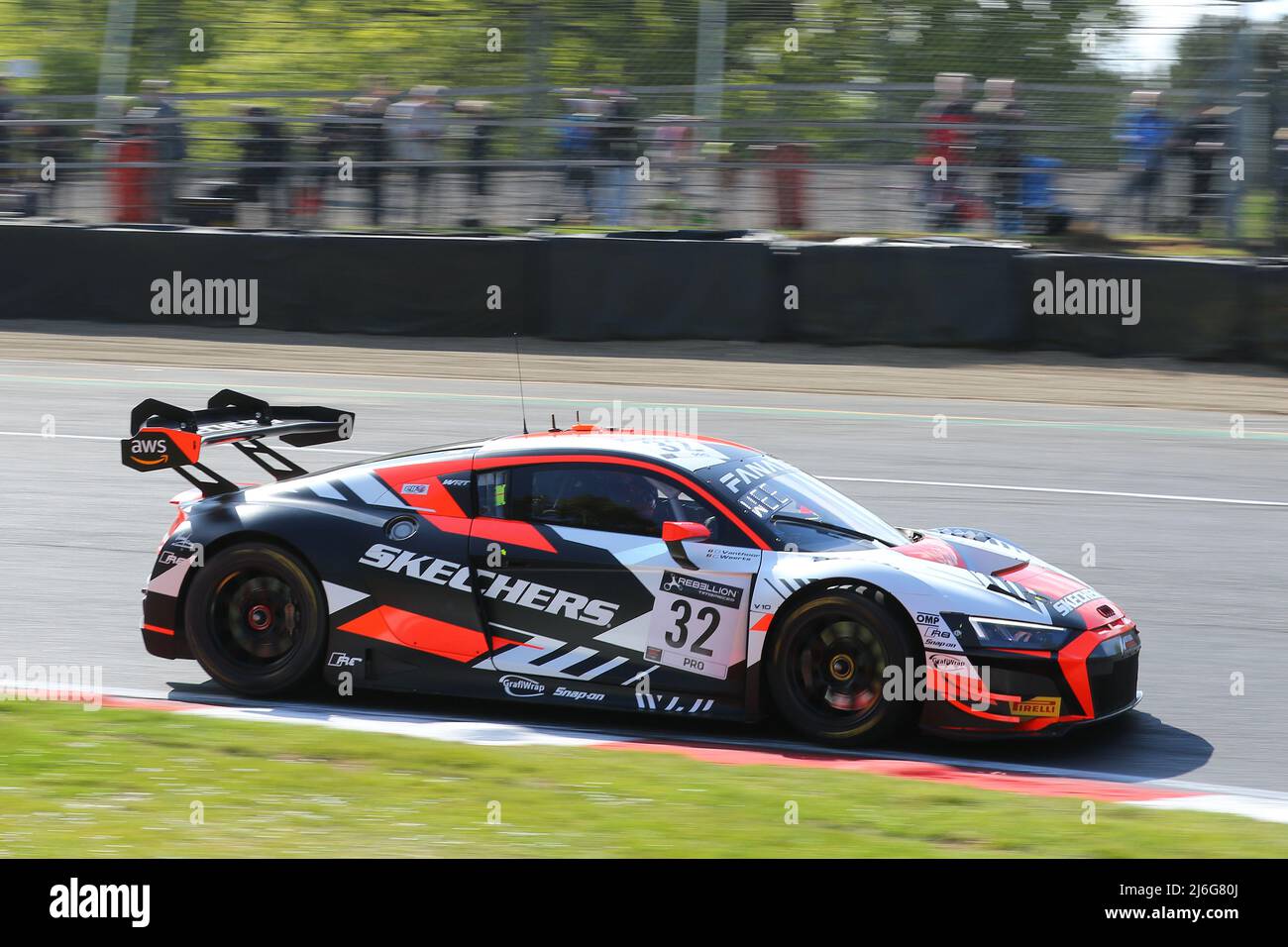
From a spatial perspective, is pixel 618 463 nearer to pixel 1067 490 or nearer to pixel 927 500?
pixel 927 500

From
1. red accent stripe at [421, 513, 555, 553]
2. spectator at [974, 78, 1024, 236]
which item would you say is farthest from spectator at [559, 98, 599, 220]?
red accent stripe at [421, 513, 555, 553]

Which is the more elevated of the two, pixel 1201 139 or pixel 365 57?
pixel 365 57

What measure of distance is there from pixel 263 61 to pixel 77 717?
19936 millimetres

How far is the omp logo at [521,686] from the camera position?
710 cm

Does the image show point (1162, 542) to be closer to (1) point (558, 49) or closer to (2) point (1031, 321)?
(2) point (1031, 321)

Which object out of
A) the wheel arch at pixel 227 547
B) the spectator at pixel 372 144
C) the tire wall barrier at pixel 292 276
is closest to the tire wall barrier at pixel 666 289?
the tire wall barrier at pixel 292 276

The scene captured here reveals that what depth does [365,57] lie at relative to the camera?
2514 centimetres

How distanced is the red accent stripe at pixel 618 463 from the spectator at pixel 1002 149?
11.6 metres

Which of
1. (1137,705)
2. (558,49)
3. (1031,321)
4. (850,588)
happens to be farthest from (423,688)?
(558,49)

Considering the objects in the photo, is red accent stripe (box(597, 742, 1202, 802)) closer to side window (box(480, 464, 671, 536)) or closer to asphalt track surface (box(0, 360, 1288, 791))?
asphalt track surface (box(0, 360, 1288, 791))

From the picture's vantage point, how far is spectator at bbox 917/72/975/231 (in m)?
18.1

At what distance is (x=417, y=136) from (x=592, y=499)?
46.8ft

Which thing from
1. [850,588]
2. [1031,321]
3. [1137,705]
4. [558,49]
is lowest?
[1137,705]

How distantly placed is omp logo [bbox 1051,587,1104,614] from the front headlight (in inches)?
7.7
